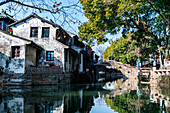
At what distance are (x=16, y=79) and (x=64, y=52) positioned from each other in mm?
6100

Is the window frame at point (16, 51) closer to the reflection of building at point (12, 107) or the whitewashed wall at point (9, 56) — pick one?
the whitewashed wall at point (9, 56)

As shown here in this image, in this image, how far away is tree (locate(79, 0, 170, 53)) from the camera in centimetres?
1429

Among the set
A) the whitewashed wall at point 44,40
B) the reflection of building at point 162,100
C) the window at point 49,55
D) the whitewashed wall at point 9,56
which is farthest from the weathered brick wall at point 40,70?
the reflection of building at point 162,100

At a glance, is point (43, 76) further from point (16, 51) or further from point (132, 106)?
point (132, 106)

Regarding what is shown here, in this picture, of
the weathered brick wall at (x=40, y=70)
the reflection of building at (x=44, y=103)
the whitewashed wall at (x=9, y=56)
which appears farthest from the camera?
the whitewashed wall at (x=9, y=56)

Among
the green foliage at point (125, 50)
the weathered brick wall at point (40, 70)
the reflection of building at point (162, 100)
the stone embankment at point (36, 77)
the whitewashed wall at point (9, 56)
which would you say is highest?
the green foliage at point (125, 50)

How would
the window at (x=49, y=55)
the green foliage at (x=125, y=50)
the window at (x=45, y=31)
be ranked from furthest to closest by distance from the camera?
1. the green foliage at (x=125, y=50)
2. the window at (x=45, y=31)
3. the window at (x=49, y=55)

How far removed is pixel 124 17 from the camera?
15969 mm

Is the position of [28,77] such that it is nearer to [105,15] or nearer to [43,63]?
[43,63]

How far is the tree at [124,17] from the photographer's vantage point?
1429cm

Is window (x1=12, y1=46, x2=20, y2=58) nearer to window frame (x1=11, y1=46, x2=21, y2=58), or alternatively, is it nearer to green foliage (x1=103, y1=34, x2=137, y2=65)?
window frame (x1=11, y1=46, x2=21, y2=58)

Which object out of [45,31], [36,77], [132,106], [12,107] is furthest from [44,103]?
[45,31]

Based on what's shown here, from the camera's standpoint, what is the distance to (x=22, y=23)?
22531 millimetres

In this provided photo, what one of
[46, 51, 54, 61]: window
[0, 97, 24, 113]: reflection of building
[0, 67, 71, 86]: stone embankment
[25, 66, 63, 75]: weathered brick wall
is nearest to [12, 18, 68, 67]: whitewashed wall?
[46, 51, 54, 61]: window
